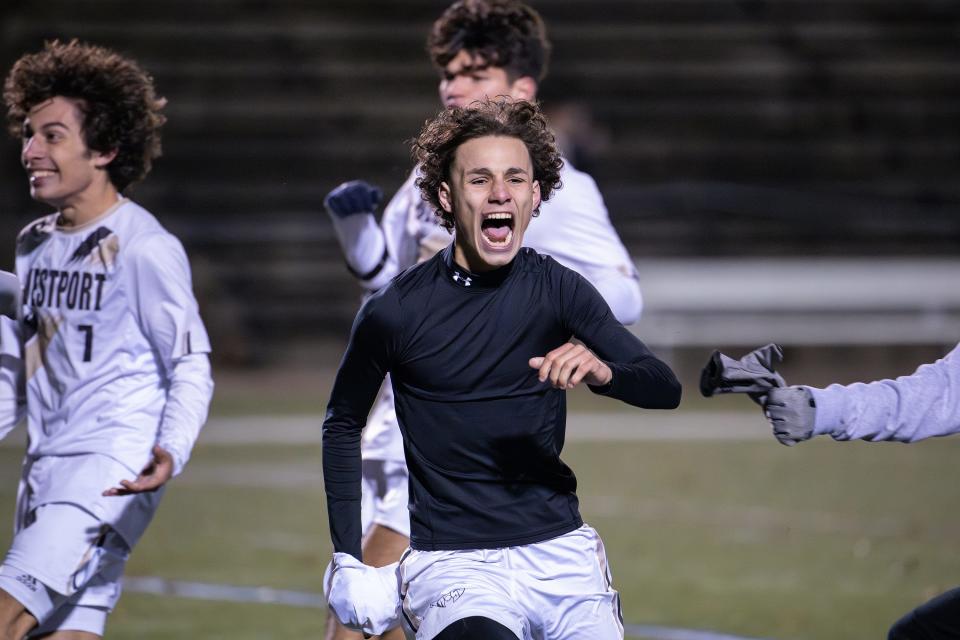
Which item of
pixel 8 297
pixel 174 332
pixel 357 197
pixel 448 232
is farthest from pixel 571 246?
pixel 8 297

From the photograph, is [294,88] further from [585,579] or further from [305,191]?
[585,579]

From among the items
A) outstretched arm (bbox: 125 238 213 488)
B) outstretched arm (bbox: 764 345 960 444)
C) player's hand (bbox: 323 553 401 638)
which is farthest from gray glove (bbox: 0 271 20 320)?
outstretched arm (bbox: 764 345 960 444)

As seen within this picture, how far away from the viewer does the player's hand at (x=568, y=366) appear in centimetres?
311

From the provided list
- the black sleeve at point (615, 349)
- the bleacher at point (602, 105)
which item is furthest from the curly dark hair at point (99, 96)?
the bleacher at point (602, 105)

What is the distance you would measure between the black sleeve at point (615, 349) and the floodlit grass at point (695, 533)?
274 cm

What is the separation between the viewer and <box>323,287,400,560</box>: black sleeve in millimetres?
3535

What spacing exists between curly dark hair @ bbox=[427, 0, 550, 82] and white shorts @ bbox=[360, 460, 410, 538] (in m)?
1.31

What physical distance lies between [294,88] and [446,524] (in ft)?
46.4

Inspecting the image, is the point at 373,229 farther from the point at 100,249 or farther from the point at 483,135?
the point at 483,135

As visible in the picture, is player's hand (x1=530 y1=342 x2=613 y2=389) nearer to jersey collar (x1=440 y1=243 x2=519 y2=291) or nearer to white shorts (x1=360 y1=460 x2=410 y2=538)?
jersey collar (x1=440 y1=243 x2=519 y2=291)

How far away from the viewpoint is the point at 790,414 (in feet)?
11.0

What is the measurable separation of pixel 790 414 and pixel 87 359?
2.10 m

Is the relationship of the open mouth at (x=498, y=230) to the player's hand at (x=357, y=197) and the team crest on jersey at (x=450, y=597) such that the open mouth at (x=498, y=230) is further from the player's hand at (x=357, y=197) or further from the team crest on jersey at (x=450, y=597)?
the player's hand at (x=357, y=197)

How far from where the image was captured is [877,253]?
15.7 meters
